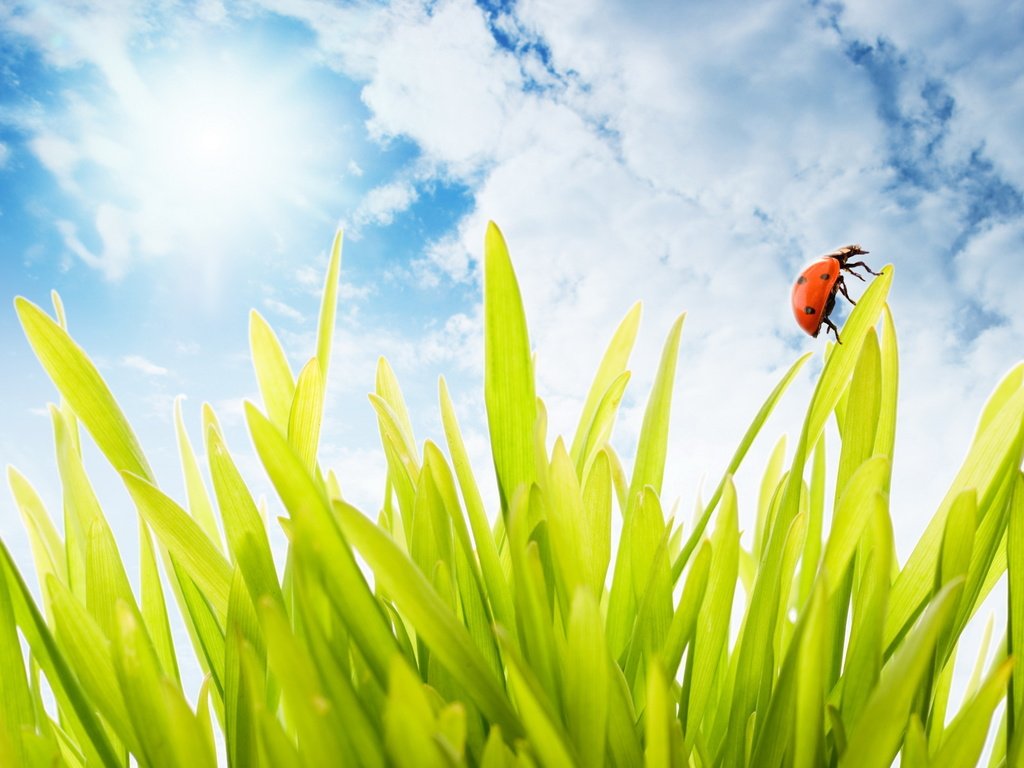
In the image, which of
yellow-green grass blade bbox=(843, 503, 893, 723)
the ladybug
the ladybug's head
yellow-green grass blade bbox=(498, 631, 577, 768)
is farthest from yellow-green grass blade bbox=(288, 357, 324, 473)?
the ladybug's head

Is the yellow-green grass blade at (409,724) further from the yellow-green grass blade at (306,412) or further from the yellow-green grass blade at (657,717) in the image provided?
the yellow-green grass blade at (306,412)

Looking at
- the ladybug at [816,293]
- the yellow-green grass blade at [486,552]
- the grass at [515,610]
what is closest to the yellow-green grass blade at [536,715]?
the grass at [515,610]

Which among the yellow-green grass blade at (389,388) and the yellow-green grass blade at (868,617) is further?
the yellow-green grass blade at (389,388)

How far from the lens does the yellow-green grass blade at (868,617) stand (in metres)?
0.39

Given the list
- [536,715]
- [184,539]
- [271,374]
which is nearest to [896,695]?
[536,715]

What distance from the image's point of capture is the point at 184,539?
0.50 meters

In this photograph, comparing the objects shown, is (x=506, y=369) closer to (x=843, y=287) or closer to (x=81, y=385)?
(x=81, y=385)

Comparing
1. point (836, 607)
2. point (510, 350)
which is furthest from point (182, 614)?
point (836, 607)

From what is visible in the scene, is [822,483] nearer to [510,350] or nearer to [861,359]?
[861,359]

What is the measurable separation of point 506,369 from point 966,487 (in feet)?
0.97

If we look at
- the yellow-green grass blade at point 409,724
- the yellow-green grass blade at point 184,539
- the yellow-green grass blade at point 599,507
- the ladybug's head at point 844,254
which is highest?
the ladybug's head at point 844,254

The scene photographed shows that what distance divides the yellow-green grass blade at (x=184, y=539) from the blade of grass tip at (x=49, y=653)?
0.06m

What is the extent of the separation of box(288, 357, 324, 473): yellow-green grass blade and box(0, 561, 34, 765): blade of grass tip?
19 cm

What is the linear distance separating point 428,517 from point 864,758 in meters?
0.28
